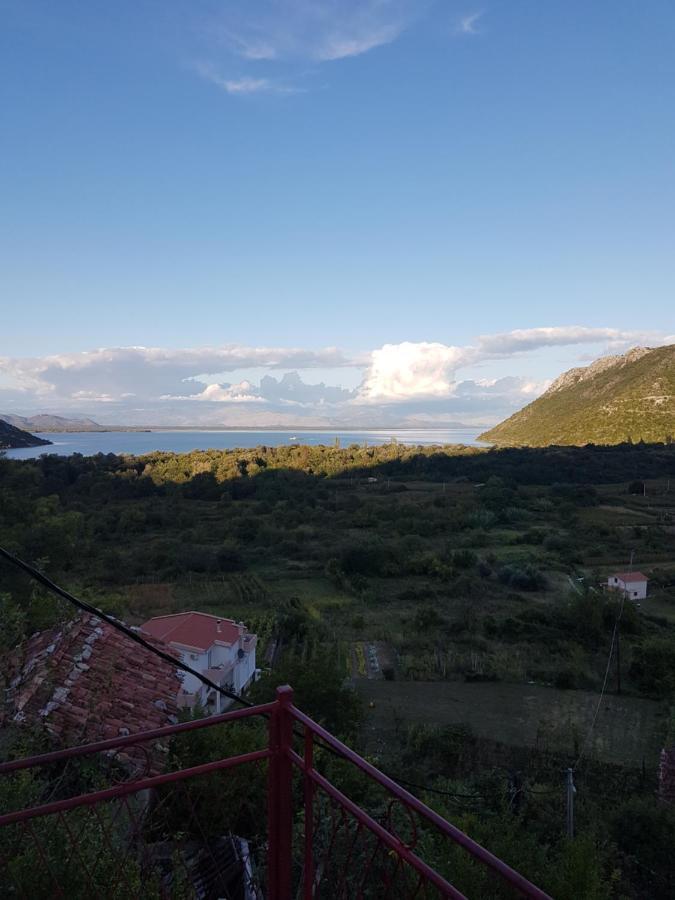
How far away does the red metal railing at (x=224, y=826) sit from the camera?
165cm

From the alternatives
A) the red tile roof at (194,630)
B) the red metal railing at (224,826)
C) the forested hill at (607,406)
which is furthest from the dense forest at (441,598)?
the forested hill at (607,406)

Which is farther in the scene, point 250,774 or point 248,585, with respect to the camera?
point 248,585

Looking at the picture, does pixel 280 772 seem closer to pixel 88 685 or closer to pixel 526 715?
pixel 88 685

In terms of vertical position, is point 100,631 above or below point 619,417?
below

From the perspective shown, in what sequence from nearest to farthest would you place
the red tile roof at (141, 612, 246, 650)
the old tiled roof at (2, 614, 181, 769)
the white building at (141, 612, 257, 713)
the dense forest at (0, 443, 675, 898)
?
the old tiled roof at (2, 614, 181, 769), the dense forest at (0, 443, 675, 898), the white building at (141, 612, 257, 713), the red tile roof at (141, 612, 246, 650)

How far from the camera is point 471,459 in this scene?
5716 centimetres

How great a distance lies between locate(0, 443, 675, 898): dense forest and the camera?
24.9 feet

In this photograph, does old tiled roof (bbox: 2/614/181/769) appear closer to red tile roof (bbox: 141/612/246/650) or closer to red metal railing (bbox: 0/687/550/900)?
red metal railing (bbox: 0/687/550/900)

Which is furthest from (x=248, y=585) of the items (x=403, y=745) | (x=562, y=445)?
(x=562, y=445)

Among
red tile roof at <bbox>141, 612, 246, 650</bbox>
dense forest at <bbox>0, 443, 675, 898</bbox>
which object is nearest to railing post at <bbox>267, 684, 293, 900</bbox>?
dense forest at <bbox>0, 443, 675, 898</bbox>

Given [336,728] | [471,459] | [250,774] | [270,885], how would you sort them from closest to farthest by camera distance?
[270,885] < [250,774] < [336,728] < [471,459]

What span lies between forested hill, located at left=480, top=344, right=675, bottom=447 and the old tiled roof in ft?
193

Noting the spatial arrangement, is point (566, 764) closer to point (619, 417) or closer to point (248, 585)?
point (248, 585)

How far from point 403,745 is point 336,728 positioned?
1.82 meters
